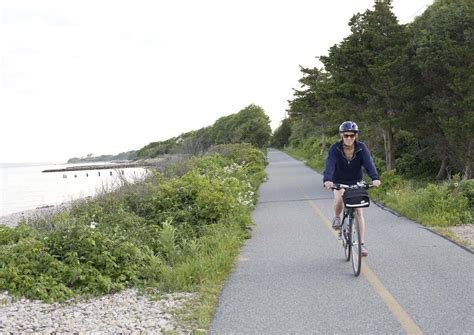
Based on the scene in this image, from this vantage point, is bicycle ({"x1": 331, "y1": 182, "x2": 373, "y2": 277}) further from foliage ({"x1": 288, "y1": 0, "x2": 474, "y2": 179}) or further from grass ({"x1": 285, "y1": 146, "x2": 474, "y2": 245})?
foliage ({"x1": 288, "y1": 0, "x2": 474, "y2": 179})

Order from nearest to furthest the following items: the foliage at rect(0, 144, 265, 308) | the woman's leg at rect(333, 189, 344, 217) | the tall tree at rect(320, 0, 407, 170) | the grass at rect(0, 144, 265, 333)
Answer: the grass at rect(0, 144, 265, 333) → the foliage at rect(0, 144, 265, 308) → the woman's leg at rect(333, 189, 344, 217) → the tall tree at rect(320, 0, 407, 170)

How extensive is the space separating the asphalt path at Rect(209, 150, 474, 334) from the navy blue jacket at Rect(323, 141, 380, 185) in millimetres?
1386

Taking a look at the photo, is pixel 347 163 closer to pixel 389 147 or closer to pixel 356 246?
pixel 356 246

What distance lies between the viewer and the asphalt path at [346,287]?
17.1ft

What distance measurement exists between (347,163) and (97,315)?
13.1 feet

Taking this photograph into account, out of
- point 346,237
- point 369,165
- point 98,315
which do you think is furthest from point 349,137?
point 98,315

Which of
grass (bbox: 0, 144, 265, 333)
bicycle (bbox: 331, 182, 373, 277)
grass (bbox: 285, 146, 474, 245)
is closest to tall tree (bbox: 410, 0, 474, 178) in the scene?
grass (bbox: 285, 146, 474, 245)

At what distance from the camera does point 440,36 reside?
62.6ft

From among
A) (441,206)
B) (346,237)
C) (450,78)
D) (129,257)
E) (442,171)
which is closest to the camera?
(129,257)

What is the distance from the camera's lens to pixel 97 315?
5.80m

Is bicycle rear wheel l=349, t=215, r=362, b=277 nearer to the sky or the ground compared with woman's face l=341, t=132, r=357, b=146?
nearer to the ground

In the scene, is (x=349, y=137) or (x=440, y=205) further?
(x=440, y=205)

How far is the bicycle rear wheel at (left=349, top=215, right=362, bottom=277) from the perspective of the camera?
696cm

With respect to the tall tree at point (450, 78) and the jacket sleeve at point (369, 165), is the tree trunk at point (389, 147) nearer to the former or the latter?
the tall tree at point (450, 78)
